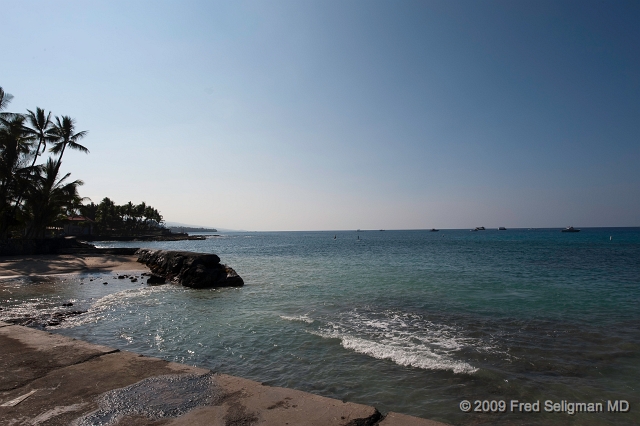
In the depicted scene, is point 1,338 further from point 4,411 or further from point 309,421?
point 309,421

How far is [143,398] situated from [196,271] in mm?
16508

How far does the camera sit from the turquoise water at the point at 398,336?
6395 millimetres

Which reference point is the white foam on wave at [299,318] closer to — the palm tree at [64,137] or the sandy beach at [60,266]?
the sandy beach at [60,266]

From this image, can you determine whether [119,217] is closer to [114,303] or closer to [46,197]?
[46,197]

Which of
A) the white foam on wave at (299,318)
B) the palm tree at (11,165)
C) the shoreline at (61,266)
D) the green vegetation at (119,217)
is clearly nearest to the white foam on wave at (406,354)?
the white foam on wave at (299,318)

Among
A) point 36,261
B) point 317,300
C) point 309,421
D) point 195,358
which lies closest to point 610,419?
point 309,421

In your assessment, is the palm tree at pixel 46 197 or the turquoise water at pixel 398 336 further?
the palm tree at pixel 46 197

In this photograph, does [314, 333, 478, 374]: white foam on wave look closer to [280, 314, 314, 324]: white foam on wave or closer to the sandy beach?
[280, 314, 314, 324]: white foam on wave

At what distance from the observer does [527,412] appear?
5668 mm

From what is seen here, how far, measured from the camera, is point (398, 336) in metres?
9.76

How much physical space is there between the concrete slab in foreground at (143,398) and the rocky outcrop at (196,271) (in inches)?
537

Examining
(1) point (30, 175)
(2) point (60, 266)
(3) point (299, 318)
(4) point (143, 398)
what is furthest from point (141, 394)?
(1) point (30, 175)

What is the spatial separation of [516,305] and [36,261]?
35590mm

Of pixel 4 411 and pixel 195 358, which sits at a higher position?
pixel 4 411
